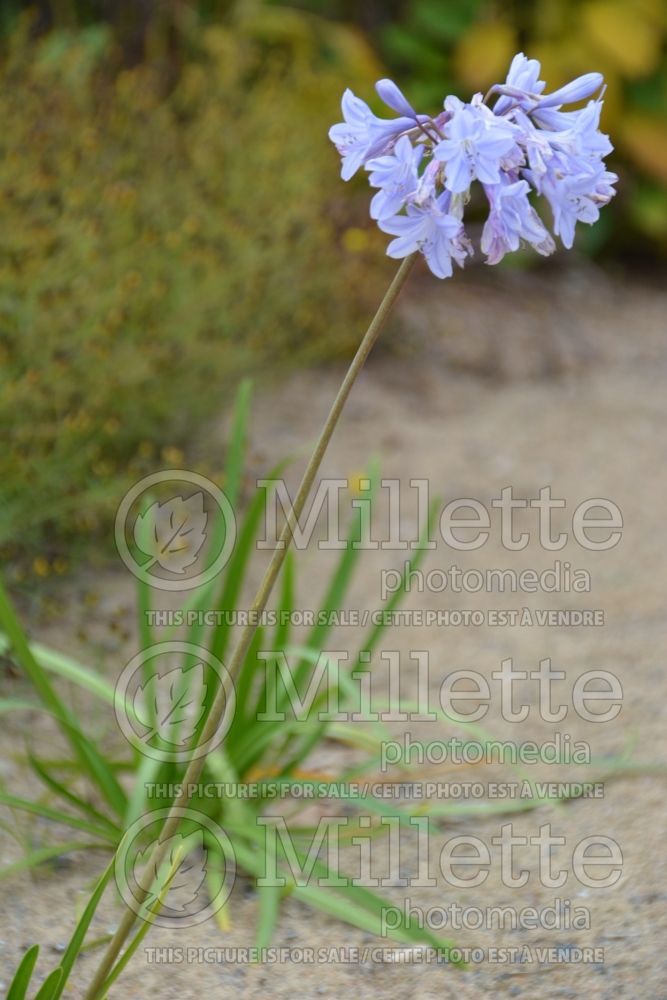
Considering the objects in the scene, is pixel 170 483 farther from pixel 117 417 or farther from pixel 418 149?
pixel 418 149

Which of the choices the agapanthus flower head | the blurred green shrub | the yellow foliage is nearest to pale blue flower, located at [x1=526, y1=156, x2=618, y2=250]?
the agapanthus flower head

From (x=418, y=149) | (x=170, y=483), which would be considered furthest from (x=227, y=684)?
(x=170, y=483)

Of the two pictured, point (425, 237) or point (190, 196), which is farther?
point (190, 196)

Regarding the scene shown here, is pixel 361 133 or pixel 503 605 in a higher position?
pixel 503 605

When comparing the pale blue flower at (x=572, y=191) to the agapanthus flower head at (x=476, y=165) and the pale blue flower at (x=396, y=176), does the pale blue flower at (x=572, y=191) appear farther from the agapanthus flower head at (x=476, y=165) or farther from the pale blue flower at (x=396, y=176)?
the pale blue flower at (x=396, y=176)

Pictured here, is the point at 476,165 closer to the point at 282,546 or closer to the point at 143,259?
the point at 282,546

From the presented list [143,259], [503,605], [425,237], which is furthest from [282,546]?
[143,259]

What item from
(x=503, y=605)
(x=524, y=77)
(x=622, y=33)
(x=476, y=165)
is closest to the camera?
(x=476, y=165)
